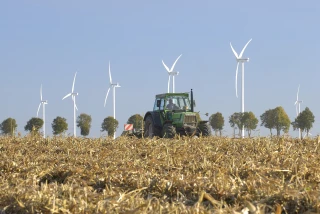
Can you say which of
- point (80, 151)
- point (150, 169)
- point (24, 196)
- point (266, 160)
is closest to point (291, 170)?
point (266, 160)

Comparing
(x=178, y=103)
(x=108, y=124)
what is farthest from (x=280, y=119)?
(x=178, y=103)

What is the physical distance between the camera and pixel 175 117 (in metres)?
24.8

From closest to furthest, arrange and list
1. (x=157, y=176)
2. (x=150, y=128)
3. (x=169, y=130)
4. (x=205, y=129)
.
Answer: (x=157, y=176)
(x=169, y=130)
(x=205, y=129)
(x=150, y=128)

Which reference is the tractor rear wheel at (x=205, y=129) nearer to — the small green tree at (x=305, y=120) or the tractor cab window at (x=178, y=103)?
the tractor cab window at (x=178, y=103)

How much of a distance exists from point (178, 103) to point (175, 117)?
3.39 feet

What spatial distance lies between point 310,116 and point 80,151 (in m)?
62.0

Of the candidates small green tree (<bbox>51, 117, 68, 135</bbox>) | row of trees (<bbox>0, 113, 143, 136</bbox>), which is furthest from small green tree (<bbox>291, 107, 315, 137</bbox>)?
small green tree (<bbox>51, 117, 68, 135</bbox>)

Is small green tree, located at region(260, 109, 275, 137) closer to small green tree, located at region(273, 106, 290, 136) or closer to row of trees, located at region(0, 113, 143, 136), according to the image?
small green tree, located at region(273, 106, 290, 136)

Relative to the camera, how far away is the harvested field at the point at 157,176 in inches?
193

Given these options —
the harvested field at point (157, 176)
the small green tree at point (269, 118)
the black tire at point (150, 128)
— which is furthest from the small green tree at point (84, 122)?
the harvested field at point (157, 176)

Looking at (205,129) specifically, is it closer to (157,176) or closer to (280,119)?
(157,176)

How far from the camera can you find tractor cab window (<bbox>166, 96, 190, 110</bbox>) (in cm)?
2534

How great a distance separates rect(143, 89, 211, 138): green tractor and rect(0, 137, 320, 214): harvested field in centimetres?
1272

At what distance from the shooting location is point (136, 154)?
918cm
